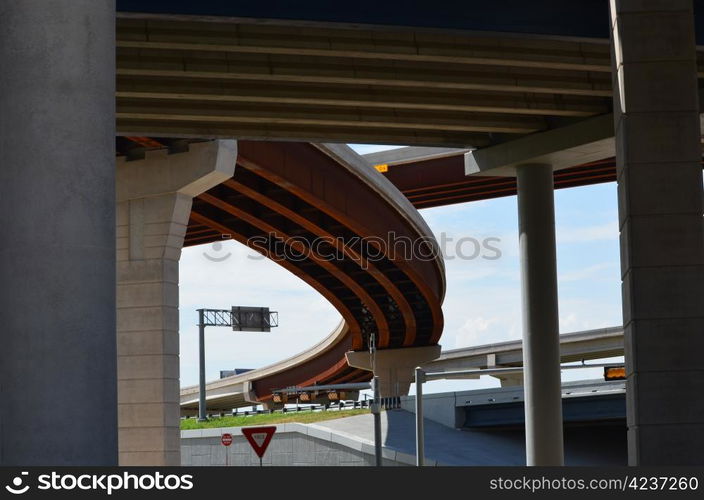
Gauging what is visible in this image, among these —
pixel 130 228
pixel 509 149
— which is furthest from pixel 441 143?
pixel 130 228

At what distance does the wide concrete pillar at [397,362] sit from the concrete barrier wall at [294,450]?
112 ft

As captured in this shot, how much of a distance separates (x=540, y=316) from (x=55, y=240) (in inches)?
754

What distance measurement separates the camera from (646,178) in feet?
54.9

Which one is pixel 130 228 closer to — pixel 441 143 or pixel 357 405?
pixel 441 143

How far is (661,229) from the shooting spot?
16656mm

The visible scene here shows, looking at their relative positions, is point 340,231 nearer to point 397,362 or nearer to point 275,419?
point 275,419

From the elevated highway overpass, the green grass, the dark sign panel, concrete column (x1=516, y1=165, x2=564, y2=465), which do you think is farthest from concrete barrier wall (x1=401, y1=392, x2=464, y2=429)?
the dark sign panel

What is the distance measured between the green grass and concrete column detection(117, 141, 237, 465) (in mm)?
15427

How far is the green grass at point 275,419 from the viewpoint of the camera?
51969mm

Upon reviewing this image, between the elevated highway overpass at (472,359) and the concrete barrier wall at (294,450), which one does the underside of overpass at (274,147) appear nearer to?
the concrete barrier wall at (294,450)

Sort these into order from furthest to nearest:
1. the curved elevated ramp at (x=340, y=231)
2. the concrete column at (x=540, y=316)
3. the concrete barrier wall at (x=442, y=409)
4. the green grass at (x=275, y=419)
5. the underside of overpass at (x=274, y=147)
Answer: the concrete barrier wall at (x=442, y=409)
the green grass at (x=275, y=419)
the curved elevated ramp at (x=340, y=231)
the concrete column at (x=540, y=316)
the underside of overpass at (x=274, y=147)

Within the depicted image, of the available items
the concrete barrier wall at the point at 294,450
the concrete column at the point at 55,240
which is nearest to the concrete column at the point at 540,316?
the concrete barrier wall at the point at 294,450

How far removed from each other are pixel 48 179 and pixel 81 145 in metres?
0.39

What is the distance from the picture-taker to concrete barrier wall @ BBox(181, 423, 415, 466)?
44.8 metres
